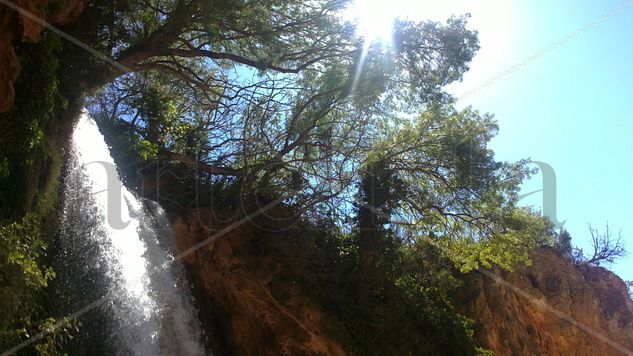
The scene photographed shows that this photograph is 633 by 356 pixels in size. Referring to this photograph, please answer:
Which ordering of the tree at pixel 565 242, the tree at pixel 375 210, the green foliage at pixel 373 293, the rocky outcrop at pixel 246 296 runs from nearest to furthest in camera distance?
the green foliage at pixel 373 293 → the rocky outcrop at pixel 246 296 → the tree at pixel 375 210 → the tree at pixel 565 242

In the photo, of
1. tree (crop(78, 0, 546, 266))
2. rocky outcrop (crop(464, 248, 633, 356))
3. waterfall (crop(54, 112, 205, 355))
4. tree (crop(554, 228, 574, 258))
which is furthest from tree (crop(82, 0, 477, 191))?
tree (crop(554, 228, 574, 258))

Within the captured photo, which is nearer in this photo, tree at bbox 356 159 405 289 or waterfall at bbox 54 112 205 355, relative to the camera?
waterfall at bbox 54 112 205 355

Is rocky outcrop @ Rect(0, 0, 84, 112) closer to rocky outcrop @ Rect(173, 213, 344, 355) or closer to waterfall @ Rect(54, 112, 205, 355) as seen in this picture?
waterfall @ Rect(54, 112, 205, 355)

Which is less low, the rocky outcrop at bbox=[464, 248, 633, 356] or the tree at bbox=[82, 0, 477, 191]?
the tree at bbox=[82, 0, 477, 191]

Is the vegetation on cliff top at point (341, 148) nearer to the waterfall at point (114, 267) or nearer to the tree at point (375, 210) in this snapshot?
the tree at point (375, 210)

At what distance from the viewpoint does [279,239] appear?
51.4ft

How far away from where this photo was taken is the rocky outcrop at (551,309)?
18188mm

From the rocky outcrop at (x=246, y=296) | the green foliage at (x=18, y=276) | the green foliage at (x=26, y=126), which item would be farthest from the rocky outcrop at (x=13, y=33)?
the rocky outcrop at (x=246, y=296)

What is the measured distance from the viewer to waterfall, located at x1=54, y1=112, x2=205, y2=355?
11305mm

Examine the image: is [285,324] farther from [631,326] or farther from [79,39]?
[631,326]

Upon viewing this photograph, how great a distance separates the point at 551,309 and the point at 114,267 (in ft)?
51.2

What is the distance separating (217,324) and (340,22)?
Answer: 8.51m

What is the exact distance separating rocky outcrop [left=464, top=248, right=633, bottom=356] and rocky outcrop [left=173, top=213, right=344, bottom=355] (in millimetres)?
5663

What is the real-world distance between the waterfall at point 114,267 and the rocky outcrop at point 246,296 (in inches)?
25.2
